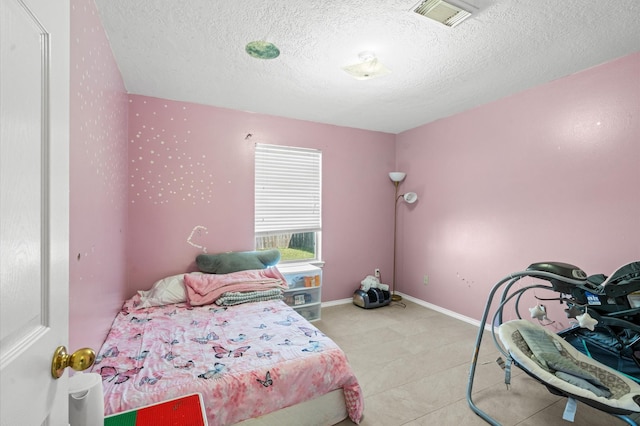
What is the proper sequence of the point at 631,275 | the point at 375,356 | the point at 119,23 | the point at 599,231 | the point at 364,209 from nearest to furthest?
the point at 631,275, the point at 119,23, the point at 599,231, the point at 375,356, the point at 364,209

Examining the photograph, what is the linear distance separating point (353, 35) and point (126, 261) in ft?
9.48

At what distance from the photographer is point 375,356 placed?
2674 millimetres

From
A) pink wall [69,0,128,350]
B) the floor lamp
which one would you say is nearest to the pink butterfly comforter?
pink wall [69,0,128,350]

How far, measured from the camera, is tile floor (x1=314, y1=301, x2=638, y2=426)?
1911 millimetres

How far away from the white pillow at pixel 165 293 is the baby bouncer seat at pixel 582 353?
2.55 metres

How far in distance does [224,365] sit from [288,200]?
2.36 meters

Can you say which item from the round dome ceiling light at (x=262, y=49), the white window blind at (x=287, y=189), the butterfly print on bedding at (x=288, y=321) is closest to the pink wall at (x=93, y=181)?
the round dome ceiling light at (x=262, y=49)

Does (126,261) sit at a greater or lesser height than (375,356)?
greater

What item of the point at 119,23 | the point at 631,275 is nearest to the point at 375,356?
the point at 631,275

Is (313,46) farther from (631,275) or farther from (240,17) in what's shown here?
(631,275)

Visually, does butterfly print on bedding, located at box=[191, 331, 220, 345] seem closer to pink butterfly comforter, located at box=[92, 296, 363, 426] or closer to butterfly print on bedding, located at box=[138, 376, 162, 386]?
pink butterfly comforter, located at box=[92, 296, 363, 426]

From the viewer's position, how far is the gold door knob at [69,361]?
2.20 feet

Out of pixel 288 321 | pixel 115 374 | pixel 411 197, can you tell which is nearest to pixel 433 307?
pixel 411 197

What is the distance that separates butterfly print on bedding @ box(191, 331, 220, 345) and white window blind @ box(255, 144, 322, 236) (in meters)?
1.63
